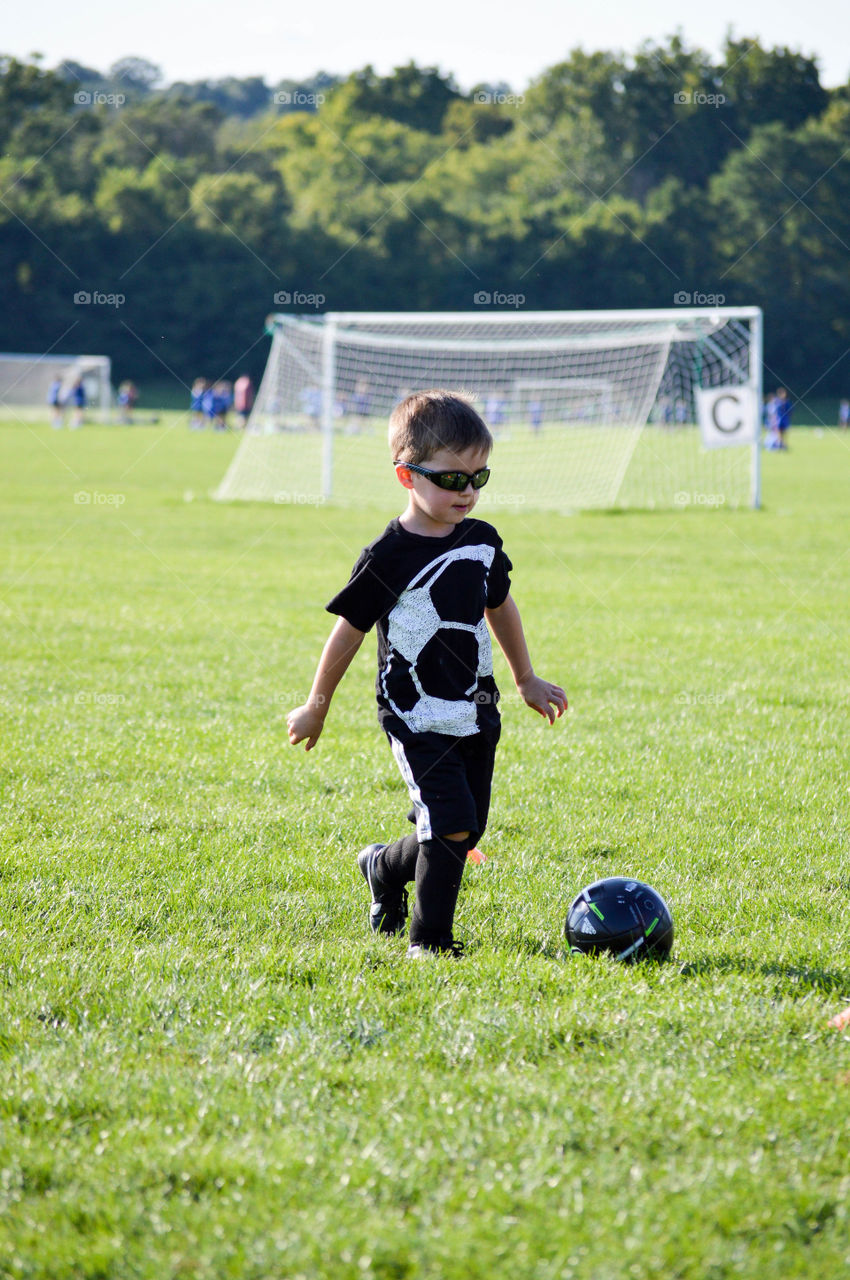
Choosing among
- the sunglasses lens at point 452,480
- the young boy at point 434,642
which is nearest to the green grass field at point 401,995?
the young boy at point 434,642

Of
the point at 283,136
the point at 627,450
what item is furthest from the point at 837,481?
the point at 283,136

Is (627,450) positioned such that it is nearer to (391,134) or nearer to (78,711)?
(78,711)

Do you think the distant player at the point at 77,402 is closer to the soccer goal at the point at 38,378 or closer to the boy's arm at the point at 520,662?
the soccer goal at the point at 38,378

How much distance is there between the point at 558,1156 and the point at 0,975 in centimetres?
169

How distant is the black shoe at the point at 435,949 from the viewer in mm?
3371

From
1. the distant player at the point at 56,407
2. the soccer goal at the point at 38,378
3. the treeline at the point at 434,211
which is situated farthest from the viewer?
the treeline at the point at 434,211

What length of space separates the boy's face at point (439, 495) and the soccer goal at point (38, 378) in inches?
1805

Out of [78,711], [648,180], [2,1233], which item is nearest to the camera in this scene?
[2,1233]

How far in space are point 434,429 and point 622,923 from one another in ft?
4.93

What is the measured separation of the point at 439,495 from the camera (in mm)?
3381

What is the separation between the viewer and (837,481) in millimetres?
24750

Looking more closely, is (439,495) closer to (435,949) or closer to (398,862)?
(398,862)

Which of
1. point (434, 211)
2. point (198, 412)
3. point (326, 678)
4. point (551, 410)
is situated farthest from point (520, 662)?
point (434, 211)

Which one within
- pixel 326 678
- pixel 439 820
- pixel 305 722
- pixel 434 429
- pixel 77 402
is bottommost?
pixel 439 820
